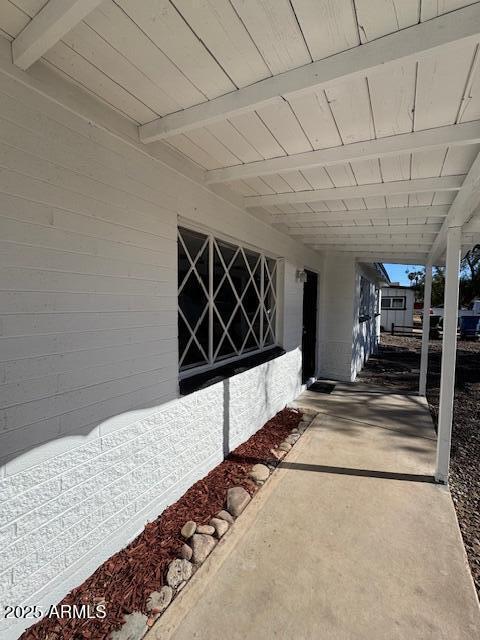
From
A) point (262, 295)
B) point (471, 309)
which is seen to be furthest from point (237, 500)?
point (471, 309)

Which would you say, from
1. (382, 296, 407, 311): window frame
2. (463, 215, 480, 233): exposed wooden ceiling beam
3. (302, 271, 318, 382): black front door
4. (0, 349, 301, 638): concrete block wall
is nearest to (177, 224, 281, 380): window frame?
(0, 349, 301, 638): concrete block wall

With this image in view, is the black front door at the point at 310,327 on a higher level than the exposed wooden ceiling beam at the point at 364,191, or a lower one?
lower

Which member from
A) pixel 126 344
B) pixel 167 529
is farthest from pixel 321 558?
pixel 126 344

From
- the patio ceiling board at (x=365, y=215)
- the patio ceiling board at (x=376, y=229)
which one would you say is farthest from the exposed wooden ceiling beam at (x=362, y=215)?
the patio ceiling board at (x=376, y=229)

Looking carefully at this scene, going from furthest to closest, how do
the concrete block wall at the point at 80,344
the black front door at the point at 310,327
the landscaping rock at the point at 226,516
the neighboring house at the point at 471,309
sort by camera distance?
the neighboring house at the point at 471,309 < the black front door at the point at 310,327 < the landscaping rock at the point at 226,516 < the concrete block wall at the point at 80,344

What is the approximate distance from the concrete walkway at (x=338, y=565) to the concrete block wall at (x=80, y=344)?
70 centimetres

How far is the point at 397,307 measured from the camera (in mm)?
20469

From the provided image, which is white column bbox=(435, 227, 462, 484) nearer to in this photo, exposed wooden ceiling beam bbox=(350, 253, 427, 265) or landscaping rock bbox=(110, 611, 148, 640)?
landscaping rock bbox=(110, 611, 148, 640)

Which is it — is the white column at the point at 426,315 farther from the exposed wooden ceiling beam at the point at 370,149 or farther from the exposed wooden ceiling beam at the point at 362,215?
the exposed wooden ceiling beam at the point at 370,149

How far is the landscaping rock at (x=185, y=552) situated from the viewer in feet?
6.90

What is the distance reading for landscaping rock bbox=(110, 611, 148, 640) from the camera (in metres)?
1.61

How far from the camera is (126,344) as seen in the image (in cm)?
211

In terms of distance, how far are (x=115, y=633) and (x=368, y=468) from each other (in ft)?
8.40

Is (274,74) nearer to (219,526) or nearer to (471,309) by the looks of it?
(219,526)
